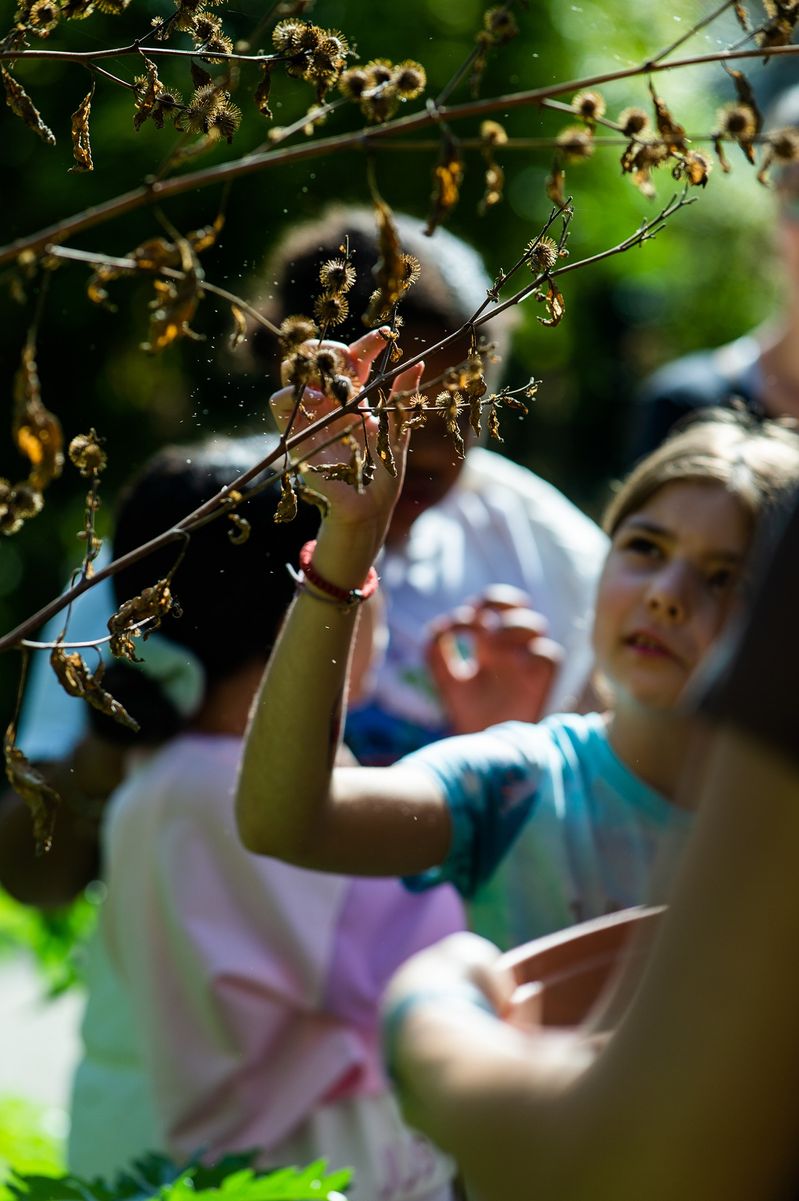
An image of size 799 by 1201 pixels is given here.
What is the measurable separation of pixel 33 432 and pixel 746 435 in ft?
2.92

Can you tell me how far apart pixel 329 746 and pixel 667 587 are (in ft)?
1.23

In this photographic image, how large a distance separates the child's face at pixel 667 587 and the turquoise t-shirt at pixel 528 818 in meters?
0.07

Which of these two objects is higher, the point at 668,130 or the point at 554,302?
the point at 668,130

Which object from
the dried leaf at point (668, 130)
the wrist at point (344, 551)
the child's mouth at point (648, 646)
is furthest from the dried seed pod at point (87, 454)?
the child's mouth at point (648, 646)

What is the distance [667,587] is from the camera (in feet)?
4.29

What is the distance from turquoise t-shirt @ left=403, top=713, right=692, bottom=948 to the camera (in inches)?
48.6

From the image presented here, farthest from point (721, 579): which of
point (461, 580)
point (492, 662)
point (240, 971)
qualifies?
point (461, 580)

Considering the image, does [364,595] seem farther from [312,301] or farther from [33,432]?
[33,432]

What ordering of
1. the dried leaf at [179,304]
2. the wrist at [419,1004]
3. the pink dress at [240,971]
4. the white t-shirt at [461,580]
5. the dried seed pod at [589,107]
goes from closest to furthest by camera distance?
the dried leaf at [179,304]
the dried seed pod at [589,107]
the wrist at [419,1004]
the pink dress at [240,971]
the white t-shirt at [461,580]

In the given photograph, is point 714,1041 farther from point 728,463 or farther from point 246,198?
point 246,198

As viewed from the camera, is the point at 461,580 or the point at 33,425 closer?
the point at 33,425

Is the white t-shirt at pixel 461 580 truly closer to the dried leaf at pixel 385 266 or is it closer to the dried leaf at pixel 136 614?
the dried leaf at pixel 136 614

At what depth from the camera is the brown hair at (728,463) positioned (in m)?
1.20

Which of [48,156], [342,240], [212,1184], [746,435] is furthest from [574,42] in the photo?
[48,156]
